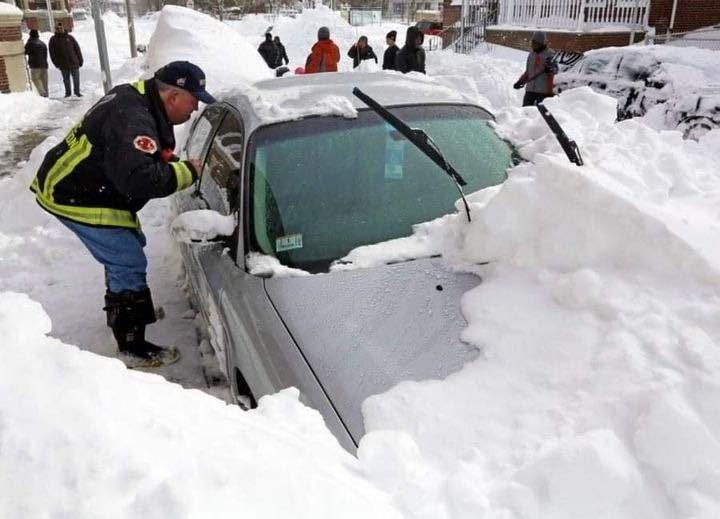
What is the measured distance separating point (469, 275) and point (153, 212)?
4572 mm

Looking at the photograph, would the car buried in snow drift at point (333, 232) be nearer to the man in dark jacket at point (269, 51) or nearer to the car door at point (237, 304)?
the car door at point (237, 304)

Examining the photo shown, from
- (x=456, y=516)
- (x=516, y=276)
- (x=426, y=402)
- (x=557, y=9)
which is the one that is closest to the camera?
(x=456, y=516)

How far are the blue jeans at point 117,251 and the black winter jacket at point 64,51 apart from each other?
41.1 feet

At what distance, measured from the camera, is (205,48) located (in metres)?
10.3

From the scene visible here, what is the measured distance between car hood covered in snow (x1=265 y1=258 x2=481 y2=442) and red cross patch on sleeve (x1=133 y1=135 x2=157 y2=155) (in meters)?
1.12

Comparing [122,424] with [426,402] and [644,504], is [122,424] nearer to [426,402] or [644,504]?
[426,402]

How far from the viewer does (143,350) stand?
3.67 metres

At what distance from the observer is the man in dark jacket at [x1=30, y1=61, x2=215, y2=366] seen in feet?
10.1

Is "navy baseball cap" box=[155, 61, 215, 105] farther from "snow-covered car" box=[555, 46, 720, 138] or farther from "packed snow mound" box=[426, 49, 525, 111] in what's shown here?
"packed snow mound" box=[426, 49, 525, 111]

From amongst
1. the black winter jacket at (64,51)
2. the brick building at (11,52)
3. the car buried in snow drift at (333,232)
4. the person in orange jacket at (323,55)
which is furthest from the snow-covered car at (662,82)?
the brick building at (11,52)

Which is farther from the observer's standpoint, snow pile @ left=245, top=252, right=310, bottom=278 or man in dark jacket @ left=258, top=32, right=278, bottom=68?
man in dark jacket @ left=258, top=32, right=278, bottom=68

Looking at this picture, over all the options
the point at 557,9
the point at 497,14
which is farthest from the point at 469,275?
the point at 497,14

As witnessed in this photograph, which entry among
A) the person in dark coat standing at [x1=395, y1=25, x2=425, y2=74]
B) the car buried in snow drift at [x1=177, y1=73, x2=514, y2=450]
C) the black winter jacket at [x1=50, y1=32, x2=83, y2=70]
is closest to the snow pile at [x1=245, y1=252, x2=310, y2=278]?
the car buried in snow drift at [x1=177, y1=73, x2=514, y2=450]

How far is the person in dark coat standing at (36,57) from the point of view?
14.1 meters
